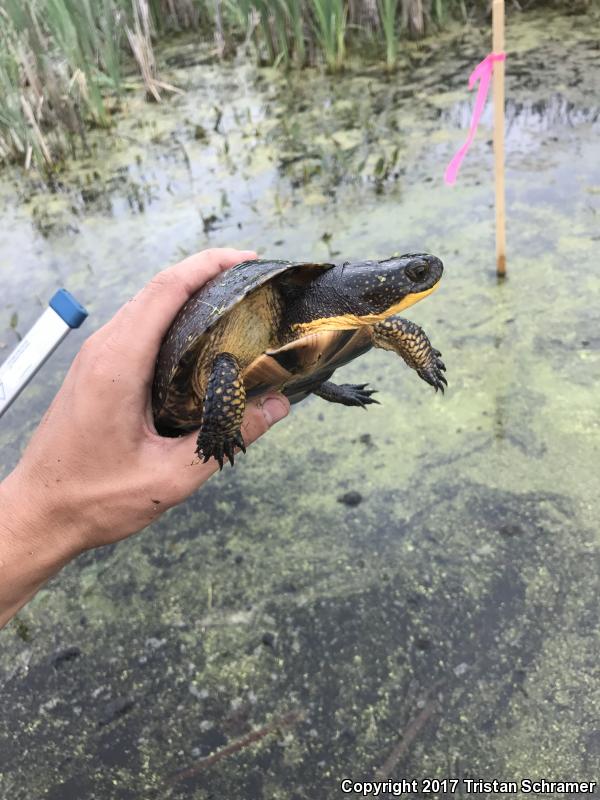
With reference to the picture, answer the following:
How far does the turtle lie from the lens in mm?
1267

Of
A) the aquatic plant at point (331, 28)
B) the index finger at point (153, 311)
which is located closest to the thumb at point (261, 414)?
the index finger at point (153, 311)

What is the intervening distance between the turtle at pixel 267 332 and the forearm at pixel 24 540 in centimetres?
32

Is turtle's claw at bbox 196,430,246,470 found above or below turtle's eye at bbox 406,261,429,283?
below

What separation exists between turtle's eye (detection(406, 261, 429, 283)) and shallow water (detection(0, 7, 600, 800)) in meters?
0.70

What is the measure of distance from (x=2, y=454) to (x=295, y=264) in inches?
56.6

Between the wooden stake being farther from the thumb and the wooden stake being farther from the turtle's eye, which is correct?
the thumb

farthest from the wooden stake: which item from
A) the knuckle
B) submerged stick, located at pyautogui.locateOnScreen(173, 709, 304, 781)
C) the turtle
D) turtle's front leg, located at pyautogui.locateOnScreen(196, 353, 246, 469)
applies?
submerged stick, located at pyautogui.locateOnScreen(173, 709, 304, 781)

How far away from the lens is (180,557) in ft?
5.83

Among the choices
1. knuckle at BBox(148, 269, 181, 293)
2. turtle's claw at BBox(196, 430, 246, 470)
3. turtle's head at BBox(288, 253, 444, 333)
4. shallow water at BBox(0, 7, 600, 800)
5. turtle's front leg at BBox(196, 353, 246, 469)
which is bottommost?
shallow water at BBox(0, 7, 600, 800)

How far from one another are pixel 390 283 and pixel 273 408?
397 mm

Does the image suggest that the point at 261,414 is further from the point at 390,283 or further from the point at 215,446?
the point at 390,283

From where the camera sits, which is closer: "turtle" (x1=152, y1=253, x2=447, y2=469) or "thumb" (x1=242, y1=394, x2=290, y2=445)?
"turtle" (x1=152, y1=253, x2=447, y2=469)

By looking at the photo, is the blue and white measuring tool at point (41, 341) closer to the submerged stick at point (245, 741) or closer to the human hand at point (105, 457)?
the human hand at point (105, 457)

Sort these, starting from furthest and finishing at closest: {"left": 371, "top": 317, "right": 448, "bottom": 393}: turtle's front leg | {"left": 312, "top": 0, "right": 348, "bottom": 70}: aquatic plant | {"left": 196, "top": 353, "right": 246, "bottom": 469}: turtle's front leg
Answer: {"left": 312, "top": 0, "right": 348, "bottom": 70}: aquatic plant < {"left": 371, "top": 317, "right": 448, "bottom": 393}: turtle's front leg < {"left": 196, "top": 353, "right": 246, "bottom": 469}: turtle's front leg
